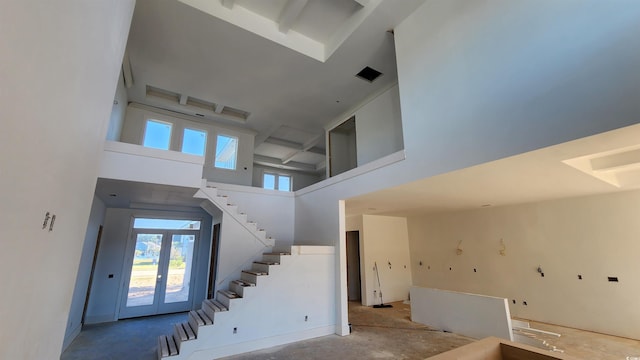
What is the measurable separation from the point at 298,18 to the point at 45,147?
4.96 metres

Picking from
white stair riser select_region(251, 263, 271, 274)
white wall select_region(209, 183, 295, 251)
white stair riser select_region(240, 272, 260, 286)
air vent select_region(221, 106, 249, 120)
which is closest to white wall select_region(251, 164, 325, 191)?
air vent select_region(221, 106, 249, 120)

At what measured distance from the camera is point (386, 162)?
496 cm

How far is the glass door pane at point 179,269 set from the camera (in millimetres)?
7488

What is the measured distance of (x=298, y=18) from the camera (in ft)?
17.8

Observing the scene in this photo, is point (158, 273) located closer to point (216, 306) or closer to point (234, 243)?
point (234, 243)

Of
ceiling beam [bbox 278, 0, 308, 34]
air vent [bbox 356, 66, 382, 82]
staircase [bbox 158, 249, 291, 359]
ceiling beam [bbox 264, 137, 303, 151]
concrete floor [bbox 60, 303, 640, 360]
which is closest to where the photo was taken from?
staircase [bbox 158, 249, 291, 359]

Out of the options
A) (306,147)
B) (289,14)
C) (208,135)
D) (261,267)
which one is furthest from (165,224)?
(289,14)

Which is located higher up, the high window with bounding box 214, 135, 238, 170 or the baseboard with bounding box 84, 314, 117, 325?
the high window with bounding box 214, 135, 238, 170

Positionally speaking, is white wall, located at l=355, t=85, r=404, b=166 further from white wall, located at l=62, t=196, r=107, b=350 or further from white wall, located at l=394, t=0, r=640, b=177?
white wall, located at l=62, t=196, r=107, b=350

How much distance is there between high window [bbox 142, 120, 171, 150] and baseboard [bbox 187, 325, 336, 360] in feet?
18.7

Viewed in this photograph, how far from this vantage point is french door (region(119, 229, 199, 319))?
7070 mm

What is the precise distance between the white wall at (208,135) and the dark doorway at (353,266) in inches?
161

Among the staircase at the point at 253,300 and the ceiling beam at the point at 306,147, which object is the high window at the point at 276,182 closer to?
the ceiling beam at the point at 306,147

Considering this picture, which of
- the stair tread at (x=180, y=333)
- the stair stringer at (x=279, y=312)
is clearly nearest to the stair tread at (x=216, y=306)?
the stair stringer at (x=279, y=312)
